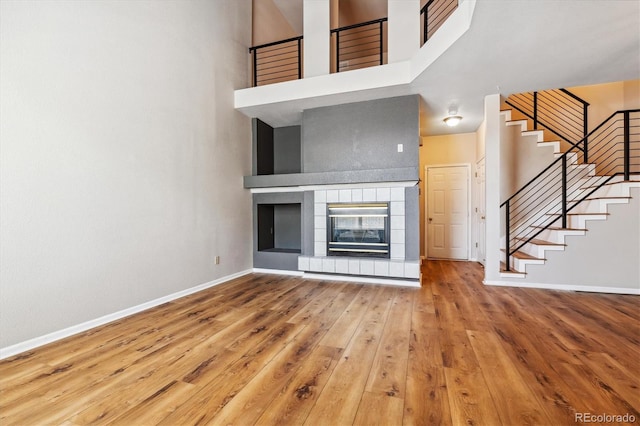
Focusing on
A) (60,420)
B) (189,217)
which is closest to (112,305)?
(189,217)

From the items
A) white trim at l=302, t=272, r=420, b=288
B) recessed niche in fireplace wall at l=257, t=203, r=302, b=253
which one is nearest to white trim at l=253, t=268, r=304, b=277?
white trim at l=302, t=272, r=420, b=288

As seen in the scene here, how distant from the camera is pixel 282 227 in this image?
5789 millimetres

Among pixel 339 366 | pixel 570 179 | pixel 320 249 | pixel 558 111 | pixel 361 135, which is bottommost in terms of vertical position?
pixel 339 366

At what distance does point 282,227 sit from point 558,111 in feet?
18.9

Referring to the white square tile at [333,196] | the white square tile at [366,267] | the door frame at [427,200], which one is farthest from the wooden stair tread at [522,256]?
the white square tile at [333,196]

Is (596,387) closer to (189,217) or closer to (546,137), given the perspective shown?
(189,217)

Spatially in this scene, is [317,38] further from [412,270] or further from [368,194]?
Result: [412,270]

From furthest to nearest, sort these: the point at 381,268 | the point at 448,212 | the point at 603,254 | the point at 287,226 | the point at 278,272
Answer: the point at 448,212, the point at 287,226, the point at 278,272, the point at 381,268, the point at 603,254

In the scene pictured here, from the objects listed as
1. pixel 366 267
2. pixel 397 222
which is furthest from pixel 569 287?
pixel 366 267

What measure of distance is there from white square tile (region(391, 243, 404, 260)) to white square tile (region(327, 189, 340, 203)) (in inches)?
45.5

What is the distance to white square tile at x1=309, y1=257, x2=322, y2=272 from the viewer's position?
15.1 ft

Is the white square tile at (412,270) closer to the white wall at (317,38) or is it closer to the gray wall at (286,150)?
the gray wall at (286,150)

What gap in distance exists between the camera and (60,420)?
1468 millimetres

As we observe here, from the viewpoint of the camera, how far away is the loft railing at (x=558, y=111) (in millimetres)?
5152
